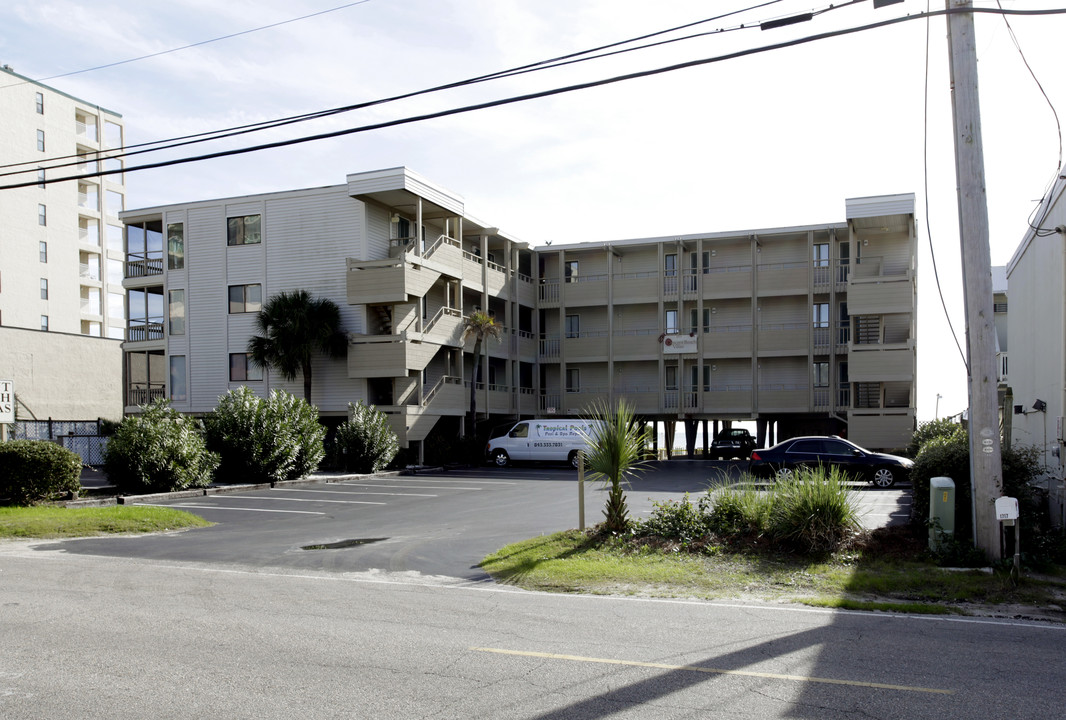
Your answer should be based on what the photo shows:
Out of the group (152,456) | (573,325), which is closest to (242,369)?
(152,456)

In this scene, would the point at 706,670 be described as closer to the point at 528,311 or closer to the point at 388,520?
the point at 388,520

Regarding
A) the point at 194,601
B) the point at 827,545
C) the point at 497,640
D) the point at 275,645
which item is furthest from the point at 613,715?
the point at 827,545

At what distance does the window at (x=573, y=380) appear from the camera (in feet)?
146

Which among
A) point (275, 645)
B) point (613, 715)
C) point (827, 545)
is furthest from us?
point (827, 545)

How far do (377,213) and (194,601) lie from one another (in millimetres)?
27639

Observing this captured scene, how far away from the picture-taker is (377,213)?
115 feet

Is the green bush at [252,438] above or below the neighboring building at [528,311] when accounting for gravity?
below

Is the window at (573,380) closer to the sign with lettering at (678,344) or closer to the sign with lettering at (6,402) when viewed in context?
the sign with lettering at (678,344)

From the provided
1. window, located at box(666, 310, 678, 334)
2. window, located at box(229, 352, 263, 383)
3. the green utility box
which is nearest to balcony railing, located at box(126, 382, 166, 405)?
window, located at box(229, 352, 263, 383)

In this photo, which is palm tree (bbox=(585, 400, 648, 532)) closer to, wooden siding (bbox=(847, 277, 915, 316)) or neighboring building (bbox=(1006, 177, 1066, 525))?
neighboring building (bbox=(1006, 177, 1066, 525))

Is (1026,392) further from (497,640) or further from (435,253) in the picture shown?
(435,253)

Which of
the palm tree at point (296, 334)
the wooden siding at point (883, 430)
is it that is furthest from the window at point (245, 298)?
the wooden siding at point (883, 430)

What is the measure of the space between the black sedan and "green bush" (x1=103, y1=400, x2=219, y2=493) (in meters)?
16.1

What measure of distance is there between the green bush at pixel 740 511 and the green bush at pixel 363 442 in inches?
764
